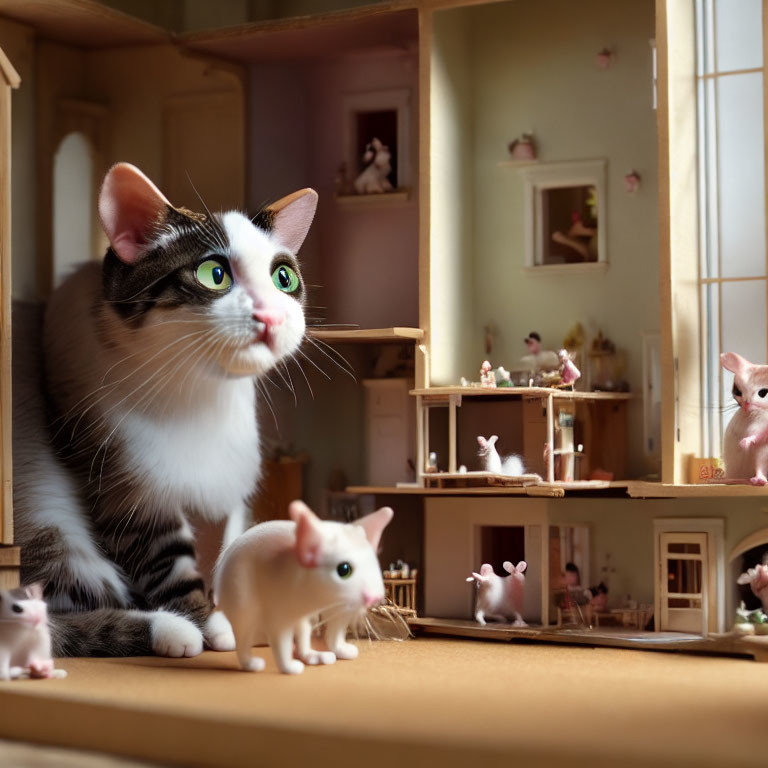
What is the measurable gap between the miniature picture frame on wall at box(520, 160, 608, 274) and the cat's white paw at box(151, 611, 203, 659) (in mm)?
1229

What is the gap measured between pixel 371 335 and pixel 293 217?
1.28 ft

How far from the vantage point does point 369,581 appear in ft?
6.53

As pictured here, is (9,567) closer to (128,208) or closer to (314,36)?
(128,208)

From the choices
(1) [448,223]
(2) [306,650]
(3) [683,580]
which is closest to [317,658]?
(2) [306,650]

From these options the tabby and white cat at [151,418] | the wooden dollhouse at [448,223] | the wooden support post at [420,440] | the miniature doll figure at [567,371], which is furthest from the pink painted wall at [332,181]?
the tabby and white cat at [151,418]

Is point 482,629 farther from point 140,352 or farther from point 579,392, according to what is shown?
point 140,352

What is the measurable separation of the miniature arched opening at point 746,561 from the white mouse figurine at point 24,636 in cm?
137

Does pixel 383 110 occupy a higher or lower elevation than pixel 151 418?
higher

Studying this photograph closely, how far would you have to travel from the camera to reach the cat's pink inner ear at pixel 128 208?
2.24 metres

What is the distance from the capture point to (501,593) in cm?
257

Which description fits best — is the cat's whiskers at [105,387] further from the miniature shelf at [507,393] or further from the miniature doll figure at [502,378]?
the miniature doll figure at [502,378]

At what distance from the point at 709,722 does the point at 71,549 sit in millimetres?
1324

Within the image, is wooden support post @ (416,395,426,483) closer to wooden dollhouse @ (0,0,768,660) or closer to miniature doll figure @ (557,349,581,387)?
wooden dollhouse @ (0,0,768,660)

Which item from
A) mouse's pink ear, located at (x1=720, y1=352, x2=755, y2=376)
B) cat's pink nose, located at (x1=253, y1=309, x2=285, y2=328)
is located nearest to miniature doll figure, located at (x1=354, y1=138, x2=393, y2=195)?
cat's pink nose, located at (x1=253, y1=309, x2=285, y2=328)
